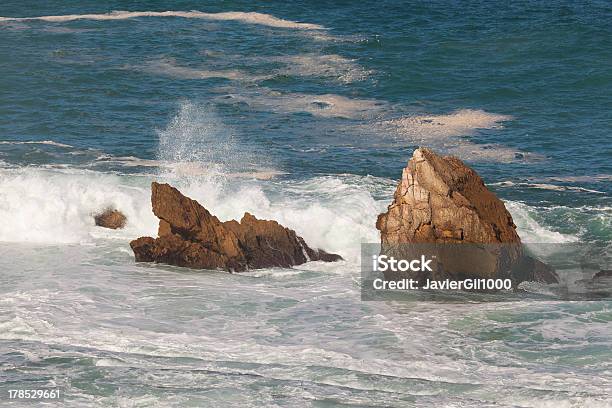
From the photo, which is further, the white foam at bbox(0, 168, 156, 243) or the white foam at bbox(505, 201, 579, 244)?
the white foam at bbox(0, 168, 156, 243)

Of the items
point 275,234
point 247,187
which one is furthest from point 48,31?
point 275,234

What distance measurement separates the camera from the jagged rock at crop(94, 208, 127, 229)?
32812mm

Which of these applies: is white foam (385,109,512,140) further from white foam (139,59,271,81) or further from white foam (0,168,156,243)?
white foam (0,168,156,243)

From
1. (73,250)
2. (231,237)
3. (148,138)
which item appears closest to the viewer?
(231,237)

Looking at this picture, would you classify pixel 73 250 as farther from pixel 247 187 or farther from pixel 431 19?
pixel 431 19

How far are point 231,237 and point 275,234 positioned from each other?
1155 millimetres

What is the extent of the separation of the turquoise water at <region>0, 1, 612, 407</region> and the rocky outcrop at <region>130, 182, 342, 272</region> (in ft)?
1.46

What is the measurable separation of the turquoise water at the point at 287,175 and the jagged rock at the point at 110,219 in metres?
0.32

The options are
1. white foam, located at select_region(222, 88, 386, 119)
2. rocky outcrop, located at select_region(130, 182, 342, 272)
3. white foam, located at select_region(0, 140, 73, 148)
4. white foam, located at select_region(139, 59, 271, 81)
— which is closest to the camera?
rocky outcrop, located at select_region(130, 182, 342, 272)

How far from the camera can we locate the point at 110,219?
33.1 metres

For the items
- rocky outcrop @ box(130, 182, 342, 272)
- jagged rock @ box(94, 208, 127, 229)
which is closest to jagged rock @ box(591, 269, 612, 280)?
rocky outcrop @ box(130, 182, 342, 272)

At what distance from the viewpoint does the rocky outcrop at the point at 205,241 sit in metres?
28.6

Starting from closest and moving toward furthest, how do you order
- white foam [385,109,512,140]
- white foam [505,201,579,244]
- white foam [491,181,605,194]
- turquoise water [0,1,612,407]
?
turquoise water [0,1,612,407] → white foam [505,201,579,244] → white foam [491,181,605,194] → white foam [385,109,512,140]

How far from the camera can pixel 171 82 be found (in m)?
48.8
